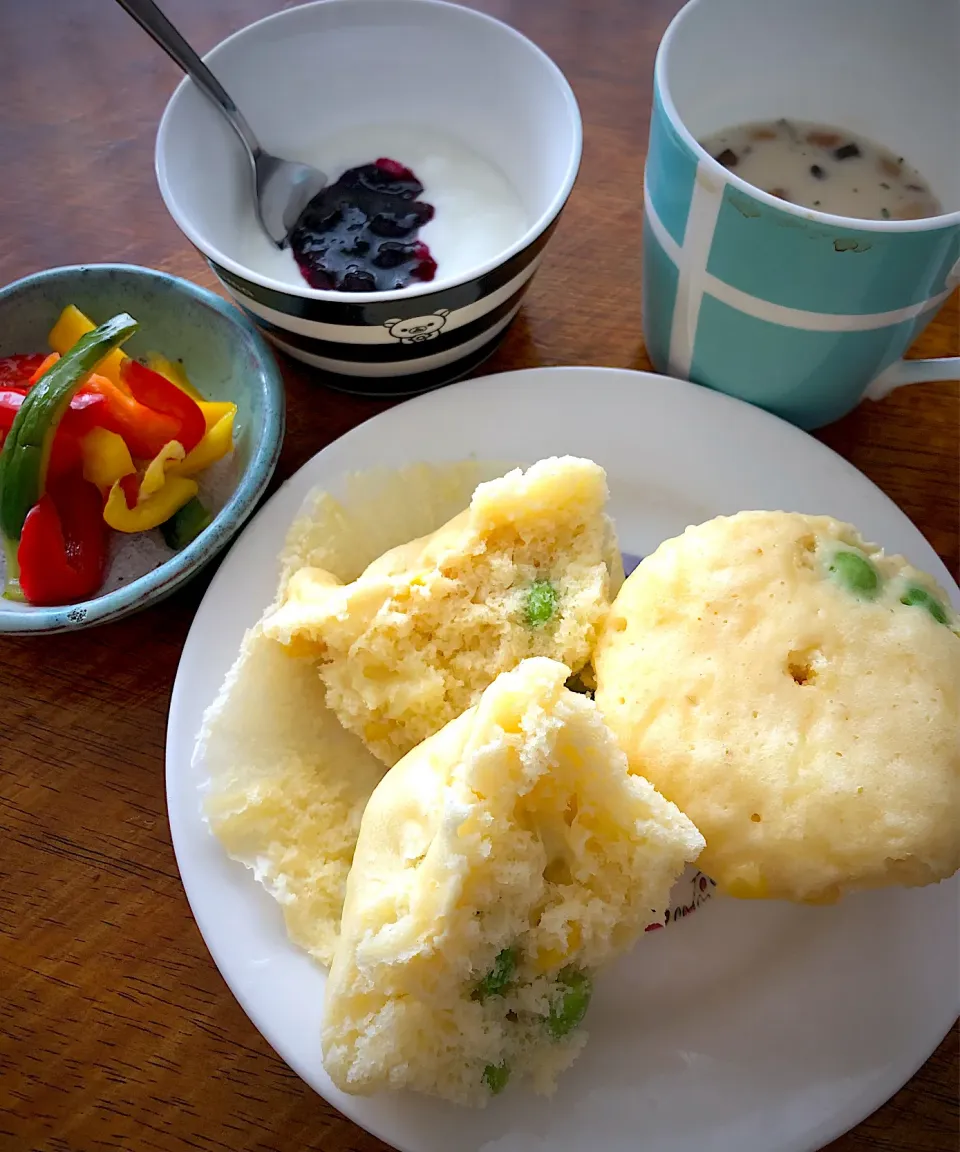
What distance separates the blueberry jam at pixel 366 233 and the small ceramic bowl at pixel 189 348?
131 millimetres

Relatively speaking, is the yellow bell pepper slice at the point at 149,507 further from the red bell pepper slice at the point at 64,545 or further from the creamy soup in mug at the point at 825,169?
the creamy soup in mug at the point at 825,169

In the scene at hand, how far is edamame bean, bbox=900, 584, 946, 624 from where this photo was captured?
0.90 meters

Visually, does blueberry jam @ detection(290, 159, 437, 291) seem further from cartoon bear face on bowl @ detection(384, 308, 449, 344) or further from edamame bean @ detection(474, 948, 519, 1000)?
edamame bean @ detection(474, 948, 519, 1000)

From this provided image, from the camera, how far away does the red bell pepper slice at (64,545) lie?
107 cm

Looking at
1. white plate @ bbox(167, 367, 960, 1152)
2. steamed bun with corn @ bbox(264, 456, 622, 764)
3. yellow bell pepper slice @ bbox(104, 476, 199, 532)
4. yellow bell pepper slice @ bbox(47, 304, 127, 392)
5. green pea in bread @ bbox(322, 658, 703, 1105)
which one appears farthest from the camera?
yellow bell pepper slice @ bbox(47, 304, 127, 392)

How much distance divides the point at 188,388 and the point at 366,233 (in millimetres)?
317

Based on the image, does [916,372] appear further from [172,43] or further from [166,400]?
[172,43]

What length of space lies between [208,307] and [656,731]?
81cm

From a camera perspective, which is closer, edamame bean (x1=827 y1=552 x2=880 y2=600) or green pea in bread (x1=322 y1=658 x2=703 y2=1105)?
green pea in bread (x1=322 y1=658 x2=703 y2=1105)

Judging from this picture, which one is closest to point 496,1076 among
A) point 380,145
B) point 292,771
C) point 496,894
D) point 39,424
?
point 496,894

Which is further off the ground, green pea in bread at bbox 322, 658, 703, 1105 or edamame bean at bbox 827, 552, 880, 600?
edamame bean at bbox 827, 552, 880, 600

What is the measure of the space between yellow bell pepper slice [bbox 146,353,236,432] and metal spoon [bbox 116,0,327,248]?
0.22 m

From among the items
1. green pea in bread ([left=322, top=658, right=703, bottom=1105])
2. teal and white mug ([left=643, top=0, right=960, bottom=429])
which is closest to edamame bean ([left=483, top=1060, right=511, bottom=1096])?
green pea in bread ([left=322, top=658, right=703, bottom=1105])

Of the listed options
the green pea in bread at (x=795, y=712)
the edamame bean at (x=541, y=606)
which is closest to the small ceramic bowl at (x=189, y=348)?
the edamame bean at (x=541, y=606)
